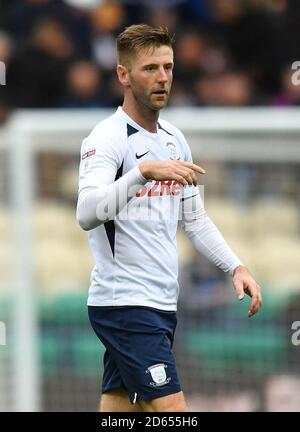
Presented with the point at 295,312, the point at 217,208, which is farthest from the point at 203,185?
the point at 295,312

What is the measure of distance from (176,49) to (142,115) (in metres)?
5.88

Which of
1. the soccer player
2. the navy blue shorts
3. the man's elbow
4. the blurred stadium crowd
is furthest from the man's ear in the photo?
the blurred stadium crowd

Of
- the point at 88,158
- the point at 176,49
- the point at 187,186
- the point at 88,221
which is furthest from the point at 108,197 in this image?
the point at 176,49

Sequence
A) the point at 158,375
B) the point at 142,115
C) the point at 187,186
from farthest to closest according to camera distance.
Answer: the point at 187,186 < the point at 142,115 < the point at 158,375

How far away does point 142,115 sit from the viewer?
4867mm

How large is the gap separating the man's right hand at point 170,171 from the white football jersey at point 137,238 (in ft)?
1.18

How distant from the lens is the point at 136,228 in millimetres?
4832

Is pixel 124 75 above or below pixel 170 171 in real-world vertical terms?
above

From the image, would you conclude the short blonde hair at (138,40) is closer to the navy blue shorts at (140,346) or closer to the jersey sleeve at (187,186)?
the jersey sleeve at (187,186)

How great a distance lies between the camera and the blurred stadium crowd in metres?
10.3

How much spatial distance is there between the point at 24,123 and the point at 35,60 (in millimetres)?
2256

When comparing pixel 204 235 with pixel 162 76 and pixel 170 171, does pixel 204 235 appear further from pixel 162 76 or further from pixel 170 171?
pixel 170 171

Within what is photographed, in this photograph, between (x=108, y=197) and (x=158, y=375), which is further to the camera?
(x=158, y=375)

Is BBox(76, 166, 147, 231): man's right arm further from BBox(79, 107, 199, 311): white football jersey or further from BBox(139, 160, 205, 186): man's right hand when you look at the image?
BBox(79, 107, 199, 311): white football jersey
